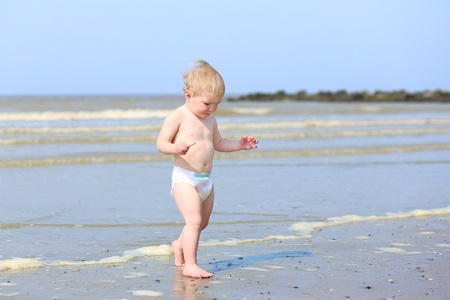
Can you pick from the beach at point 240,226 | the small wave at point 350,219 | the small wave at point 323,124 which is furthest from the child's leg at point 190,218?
the small wave at point 323,124

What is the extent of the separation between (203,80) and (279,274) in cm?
129

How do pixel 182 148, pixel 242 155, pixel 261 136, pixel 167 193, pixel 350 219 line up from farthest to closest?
1. pixel 261 136
2. pixel 242 155
3. pixel 167 193
4. pixel 350 219
5. pixel 182 148

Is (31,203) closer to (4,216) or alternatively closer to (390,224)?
(4,216)

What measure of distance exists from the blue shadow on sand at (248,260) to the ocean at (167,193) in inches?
18.0

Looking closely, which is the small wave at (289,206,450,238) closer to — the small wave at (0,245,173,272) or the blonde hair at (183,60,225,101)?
the small wave at (0,245,173,272)

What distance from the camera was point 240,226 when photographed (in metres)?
5.36

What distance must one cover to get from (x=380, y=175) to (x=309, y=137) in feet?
21.1

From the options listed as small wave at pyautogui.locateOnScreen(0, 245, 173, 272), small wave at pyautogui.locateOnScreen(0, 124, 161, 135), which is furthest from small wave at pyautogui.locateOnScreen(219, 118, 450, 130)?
small wave at pyautogui.locateOnScreen(0, 245, 173, 272)

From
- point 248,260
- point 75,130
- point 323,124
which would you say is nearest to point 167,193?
point 248,260

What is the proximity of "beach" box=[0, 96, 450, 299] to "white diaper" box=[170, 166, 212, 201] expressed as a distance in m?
0.50

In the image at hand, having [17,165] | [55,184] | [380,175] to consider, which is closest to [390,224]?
[380,175]

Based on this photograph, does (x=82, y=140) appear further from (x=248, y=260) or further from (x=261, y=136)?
(x=248, y=260)

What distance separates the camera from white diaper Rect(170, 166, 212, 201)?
394cm

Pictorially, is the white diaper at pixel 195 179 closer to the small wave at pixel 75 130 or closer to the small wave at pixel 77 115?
the small wave at pixel 75 130
